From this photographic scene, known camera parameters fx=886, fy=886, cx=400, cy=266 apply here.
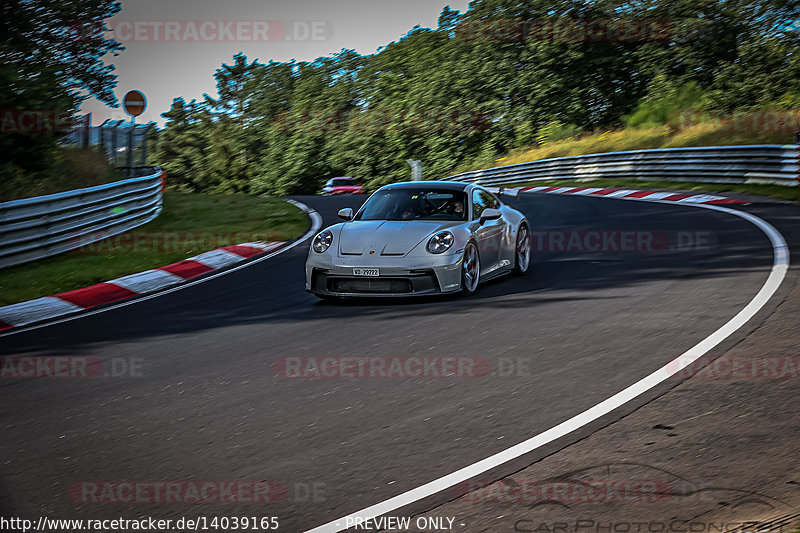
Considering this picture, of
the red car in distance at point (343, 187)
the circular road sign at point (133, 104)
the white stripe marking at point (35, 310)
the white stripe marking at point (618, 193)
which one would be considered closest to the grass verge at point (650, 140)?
the white stripe marking at point (618, 193)

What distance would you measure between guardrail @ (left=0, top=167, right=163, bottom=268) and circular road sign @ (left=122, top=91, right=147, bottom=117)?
95.9 inches

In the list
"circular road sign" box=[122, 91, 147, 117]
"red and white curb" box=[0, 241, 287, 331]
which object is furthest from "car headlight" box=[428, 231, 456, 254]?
"circular road sign" box=[122, 91, 147, 117]

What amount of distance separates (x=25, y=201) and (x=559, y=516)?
11180mm

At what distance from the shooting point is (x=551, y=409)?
17.0ft

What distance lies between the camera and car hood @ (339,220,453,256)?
9164mm

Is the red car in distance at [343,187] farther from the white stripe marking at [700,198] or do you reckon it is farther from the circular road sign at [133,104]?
the white stripe marking at [700,198]

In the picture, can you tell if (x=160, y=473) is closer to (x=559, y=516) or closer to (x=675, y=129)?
(x=559, y=516)

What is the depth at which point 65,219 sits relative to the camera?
14195mm

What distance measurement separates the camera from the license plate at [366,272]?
8.98m

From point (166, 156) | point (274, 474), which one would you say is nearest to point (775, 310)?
point (274, 474)

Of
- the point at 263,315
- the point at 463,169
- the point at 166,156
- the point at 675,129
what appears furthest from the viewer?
the point at 166,156

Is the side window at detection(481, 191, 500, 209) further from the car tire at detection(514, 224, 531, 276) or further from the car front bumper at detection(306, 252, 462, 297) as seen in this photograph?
the car front bumper at detection(306, 252, 462, 297)

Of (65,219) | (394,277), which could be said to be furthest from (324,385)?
(65,219)

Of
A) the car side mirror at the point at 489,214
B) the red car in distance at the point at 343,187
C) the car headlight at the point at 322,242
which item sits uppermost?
the red car in distance at the point at 343,187
